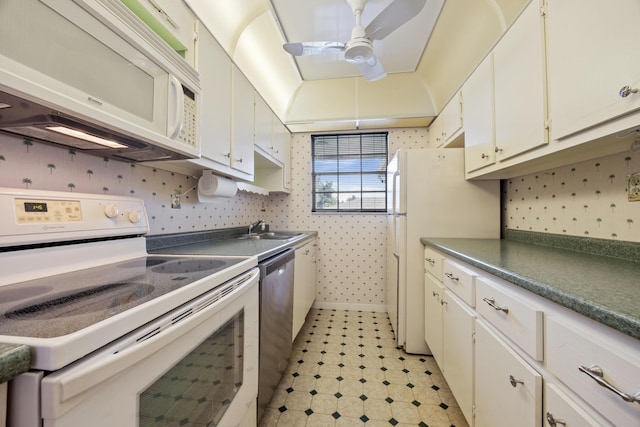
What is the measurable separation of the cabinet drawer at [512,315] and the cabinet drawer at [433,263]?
0.53 meters

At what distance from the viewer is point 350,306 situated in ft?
9.89

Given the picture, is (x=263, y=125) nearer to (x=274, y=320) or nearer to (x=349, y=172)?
(x=349, y=172)

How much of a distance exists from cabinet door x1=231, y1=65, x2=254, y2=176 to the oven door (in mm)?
943

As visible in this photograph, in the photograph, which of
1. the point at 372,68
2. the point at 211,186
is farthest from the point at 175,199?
the point at 372,68

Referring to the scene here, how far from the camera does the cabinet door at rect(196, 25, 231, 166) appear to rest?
1.34 meters

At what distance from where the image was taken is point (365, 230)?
303 centimetres

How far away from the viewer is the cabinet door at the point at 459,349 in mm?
1174

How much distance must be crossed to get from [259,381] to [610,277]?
1475mm

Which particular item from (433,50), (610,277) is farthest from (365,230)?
(610,277)

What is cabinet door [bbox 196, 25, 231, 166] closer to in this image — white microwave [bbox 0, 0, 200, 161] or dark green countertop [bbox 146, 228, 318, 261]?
white microwave [bbox 0, 0, 200, 161]

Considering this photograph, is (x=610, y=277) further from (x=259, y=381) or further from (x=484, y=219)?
(x=259, y=381)

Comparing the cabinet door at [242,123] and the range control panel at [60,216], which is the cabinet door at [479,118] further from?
the range control panel at [60,216]

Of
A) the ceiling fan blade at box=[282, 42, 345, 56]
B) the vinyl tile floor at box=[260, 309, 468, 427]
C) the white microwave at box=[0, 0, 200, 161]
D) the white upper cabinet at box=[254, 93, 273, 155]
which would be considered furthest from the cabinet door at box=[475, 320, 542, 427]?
the white upper cabinet at box=[254, 93, 273, 155]

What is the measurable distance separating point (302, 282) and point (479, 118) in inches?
74.3
